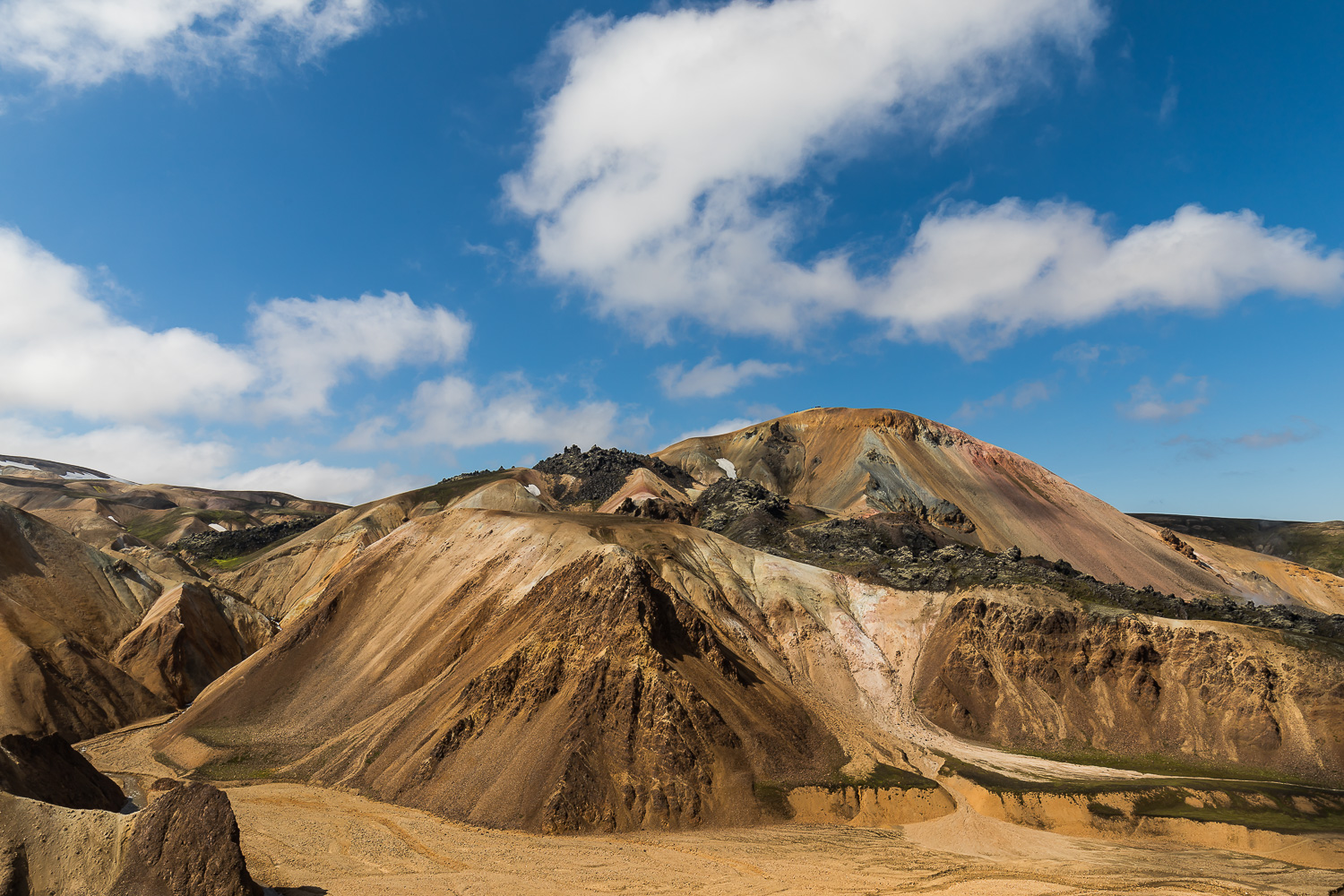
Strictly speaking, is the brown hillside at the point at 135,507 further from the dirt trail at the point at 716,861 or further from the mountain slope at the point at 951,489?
the dirt trail at the point at 716,861

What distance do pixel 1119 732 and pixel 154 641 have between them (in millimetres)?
61463

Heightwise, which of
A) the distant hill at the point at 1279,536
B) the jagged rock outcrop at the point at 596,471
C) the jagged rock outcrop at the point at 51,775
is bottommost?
the jagged rock outcrop at the point at 51,775

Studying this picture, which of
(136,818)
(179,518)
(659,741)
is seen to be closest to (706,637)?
(659,741)

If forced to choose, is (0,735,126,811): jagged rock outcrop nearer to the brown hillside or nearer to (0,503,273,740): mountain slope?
(0,503,273,740): mountain slope

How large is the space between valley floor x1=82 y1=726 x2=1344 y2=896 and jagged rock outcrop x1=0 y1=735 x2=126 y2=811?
4.85 metres

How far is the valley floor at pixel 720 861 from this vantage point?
22938 millimetres

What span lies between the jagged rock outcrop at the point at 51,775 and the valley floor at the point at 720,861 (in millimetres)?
4850

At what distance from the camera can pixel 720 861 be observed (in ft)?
84.2

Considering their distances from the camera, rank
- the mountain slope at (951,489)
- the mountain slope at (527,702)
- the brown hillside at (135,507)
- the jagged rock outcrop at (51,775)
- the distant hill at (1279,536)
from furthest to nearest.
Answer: the distant hill at (1279,536), the brown hillside at (135,507), the mountain slope at (951,489), the mountain slope at (527,702), the jagged rock outcrop at (51,775)

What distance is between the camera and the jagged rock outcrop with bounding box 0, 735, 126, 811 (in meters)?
20.2

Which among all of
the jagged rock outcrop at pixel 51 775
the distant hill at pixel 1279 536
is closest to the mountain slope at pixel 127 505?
the jagged rock outcrop at pixel 51 775

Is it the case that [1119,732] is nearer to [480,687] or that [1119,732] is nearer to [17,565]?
[480,687]

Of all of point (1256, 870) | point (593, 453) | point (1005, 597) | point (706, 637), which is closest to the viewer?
point (1256, 870)

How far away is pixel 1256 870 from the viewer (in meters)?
26.0
